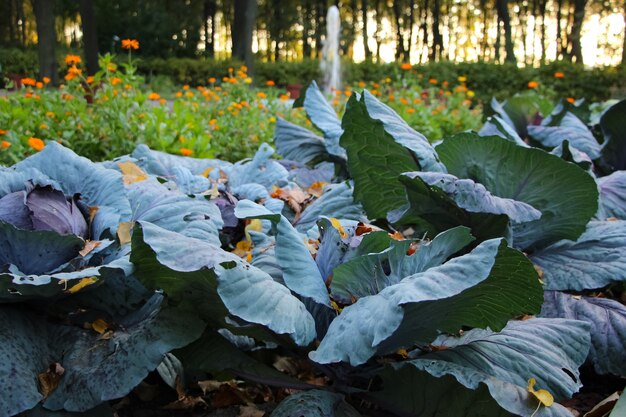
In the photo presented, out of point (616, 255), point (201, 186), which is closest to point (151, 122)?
point (201, 186)

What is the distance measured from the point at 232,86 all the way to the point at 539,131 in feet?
15.7

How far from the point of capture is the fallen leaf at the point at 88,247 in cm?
158

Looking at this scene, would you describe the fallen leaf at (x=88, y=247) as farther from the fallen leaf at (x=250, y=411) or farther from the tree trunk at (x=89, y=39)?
the tree trunk at (x=89, y=39)

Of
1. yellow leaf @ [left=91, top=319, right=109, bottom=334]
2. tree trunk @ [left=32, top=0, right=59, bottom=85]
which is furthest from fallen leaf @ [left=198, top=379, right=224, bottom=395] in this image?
tree trunk @ [left=32, top=0, right=59, bottom=85]

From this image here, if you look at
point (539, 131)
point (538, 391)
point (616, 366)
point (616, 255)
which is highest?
point (539, 131)

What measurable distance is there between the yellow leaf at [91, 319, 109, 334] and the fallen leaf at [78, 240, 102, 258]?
0.54 ft

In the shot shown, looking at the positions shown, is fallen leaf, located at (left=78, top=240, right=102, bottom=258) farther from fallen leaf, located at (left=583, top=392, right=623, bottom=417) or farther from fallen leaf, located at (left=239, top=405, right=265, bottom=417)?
fallen leaf, located at (left=583, top=392, right=623, bottom=417)

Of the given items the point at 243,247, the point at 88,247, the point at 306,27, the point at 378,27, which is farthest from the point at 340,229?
the point at 378,27

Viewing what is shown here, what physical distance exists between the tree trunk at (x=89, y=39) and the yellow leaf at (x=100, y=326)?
16.4 meters

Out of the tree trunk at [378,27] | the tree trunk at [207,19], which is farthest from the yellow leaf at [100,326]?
the tree trunk at [378,27]

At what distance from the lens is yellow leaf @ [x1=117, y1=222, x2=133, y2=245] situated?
5.57ft

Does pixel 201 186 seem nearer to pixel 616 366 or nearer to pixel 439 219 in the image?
pixel 439 219

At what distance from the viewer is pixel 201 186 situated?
7.82 feet

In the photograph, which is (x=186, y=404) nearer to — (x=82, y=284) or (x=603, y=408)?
(x=82, y=284)
